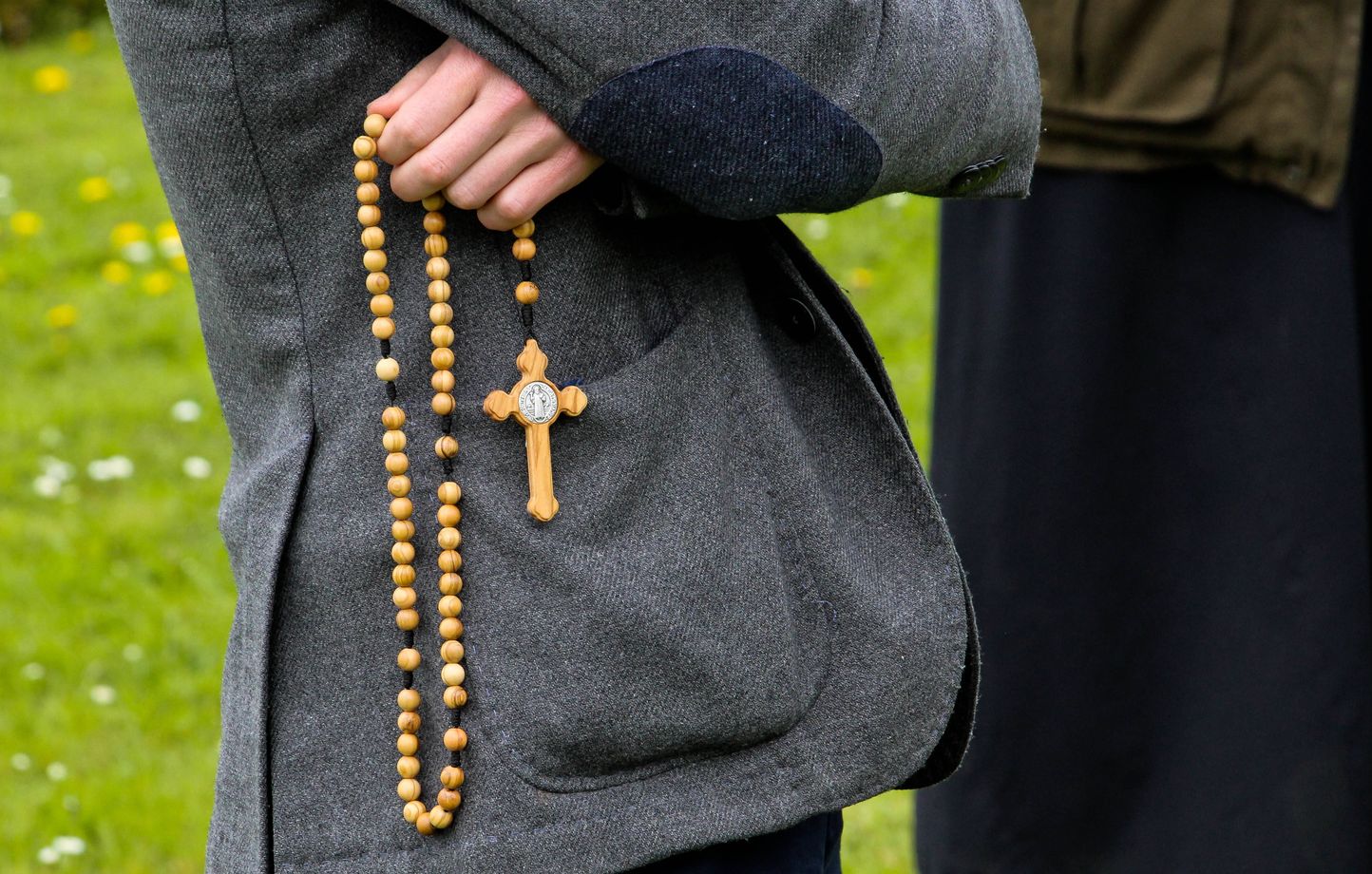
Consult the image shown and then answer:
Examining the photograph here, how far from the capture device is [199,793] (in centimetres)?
274

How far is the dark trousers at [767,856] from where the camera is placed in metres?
1.12

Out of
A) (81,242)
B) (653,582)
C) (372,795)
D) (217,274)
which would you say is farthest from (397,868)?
(81,242)

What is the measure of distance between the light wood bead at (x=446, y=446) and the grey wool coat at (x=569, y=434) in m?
0.01

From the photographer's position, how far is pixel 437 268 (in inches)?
40.9

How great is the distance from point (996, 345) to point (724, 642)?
1351 millimetres

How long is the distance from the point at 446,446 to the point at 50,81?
22.3 ft

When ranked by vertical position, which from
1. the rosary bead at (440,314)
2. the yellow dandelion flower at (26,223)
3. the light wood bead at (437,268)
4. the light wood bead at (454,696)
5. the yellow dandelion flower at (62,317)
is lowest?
the yellow dandelion flower at (26,223)

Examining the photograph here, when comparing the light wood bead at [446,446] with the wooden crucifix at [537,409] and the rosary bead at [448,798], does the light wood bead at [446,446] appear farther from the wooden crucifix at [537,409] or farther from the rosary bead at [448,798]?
the rosary bead at [448,798]

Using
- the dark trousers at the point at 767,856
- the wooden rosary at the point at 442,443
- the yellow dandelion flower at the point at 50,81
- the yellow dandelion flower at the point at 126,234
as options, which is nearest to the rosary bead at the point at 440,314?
the wooden rosary at the point at 442,443

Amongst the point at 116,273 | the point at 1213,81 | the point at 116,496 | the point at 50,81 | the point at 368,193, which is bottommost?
the point at 50,81

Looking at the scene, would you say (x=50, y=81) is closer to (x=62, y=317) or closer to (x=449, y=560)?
(x=62, y=317)

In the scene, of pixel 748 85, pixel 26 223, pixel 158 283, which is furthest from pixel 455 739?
pixel 26 223

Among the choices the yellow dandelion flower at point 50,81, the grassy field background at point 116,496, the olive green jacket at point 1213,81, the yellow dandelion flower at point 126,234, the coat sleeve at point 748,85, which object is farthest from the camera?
the yellow dandelion flower at point 50,81

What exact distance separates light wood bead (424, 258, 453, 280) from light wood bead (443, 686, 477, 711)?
0.93 ft
